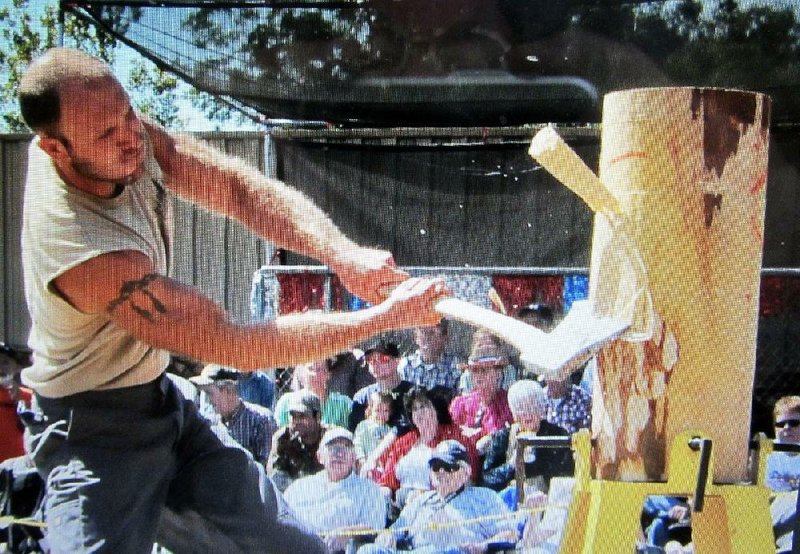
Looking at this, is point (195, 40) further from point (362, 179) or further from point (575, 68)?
point (575, 68)

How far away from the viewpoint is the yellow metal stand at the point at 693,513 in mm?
1146

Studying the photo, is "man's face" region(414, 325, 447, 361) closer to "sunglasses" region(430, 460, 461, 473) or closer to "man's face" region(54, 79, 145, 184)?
"sunglasses" region(430, 460, 461, 473)

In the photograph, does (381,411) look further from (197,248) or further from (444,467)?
(197,248)

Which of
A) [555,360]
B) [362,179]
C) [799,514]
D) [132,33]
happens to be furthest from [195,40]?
[799,514]

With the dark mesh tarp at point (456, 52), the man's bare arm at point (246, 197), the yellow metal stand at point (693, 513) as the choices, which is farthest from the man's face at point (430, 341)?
the yellow metal stand at point (693, 513)

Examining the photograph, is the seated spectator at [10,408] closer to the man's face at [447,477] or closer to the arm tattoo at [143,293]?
the man's face at [447,477]

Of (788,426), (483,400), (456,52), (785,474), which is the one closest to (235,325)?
(483,400)

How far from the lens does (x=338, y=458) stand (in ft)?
7.34

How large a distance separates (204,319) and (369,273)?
294 mm

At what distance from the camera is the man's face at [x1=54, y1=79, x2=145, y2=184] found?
124 centimetres

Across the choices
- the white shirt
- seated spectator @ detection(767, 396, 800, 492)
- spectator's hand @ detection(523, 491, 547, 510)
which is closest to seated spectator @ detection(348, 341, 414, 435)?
the white shirt

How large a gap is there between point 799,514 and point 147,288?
93cm

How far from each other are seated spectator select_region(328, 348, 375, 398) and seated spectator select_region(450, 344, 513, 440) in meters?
0.26

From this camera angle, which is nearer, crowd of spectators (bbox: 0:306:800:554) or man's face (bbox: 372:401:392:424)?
crowd of spectators (bbox: 0:306:800:554)
